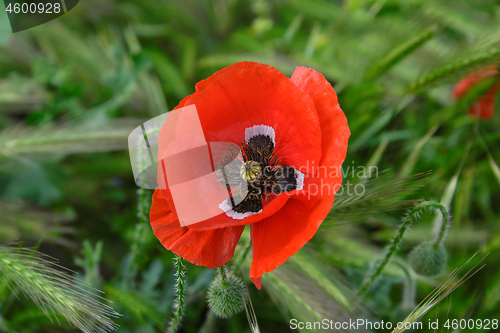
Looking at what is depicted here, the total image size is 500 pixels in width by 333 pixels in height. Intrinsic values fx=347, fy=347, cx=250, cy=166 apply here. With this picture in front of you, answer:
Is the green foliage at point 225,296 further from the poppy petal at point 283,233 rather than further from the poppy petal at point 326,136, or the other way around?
the poppy petal at point 326,136

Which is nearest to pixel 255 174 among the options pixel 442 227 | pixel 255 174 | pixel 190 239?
pixel 255 174

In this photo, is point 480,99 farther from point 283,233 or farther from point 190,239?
point 190,239

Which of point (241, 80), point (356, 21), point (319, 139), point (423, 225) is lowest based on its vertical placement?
point (423, 225)

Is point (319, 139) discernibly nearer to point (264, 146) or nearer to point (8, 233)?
point (264, 146)

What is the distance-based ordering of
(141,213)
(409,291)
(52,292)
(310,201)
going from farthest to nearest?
(409,291)
(141,213)
(52,292)
(310,201)

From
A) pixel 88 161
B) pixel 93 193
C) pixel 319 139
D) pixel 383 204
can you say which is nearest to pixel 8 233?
pixel 93 193

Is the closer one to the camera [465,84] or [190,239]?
[190,239]
